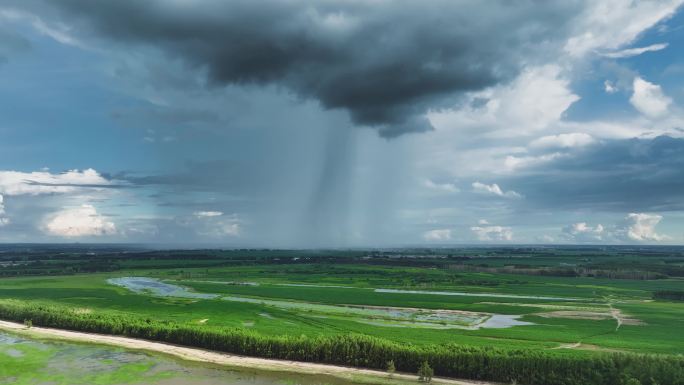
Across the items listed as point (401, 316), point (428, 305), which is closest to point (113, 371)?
point (401, 316)

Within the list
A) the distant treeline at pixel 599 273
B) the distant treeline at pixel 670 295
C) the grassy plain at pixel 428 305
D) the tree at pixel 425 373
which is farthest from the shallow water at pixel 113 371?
the distant treeline at pixel 599 273

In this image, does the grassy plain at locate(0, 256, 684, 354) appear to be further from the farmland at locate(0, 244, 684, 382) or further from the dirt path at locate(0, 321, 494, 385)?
the dirt path at locate(0, 321, 494, 385)

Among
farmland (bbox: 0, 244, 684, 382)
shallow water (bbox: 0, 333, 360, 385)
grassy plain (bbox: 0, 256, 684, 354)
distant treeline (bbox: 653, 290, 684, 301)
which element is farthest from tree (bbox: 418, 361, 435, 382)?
distant treeline (bbox: 653, 290, 684, 301)

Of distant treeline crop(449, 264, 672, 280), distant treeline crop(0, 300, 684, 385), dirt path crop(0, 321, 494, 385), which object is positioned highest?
distant treeline crop(0, 300, 684, 385)

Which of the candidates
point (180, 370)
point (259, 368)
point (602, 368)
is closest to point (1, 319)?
point (180, 370)

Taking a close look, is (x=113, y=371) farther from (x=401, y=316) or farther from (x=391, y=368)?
(x=401, y=316)
